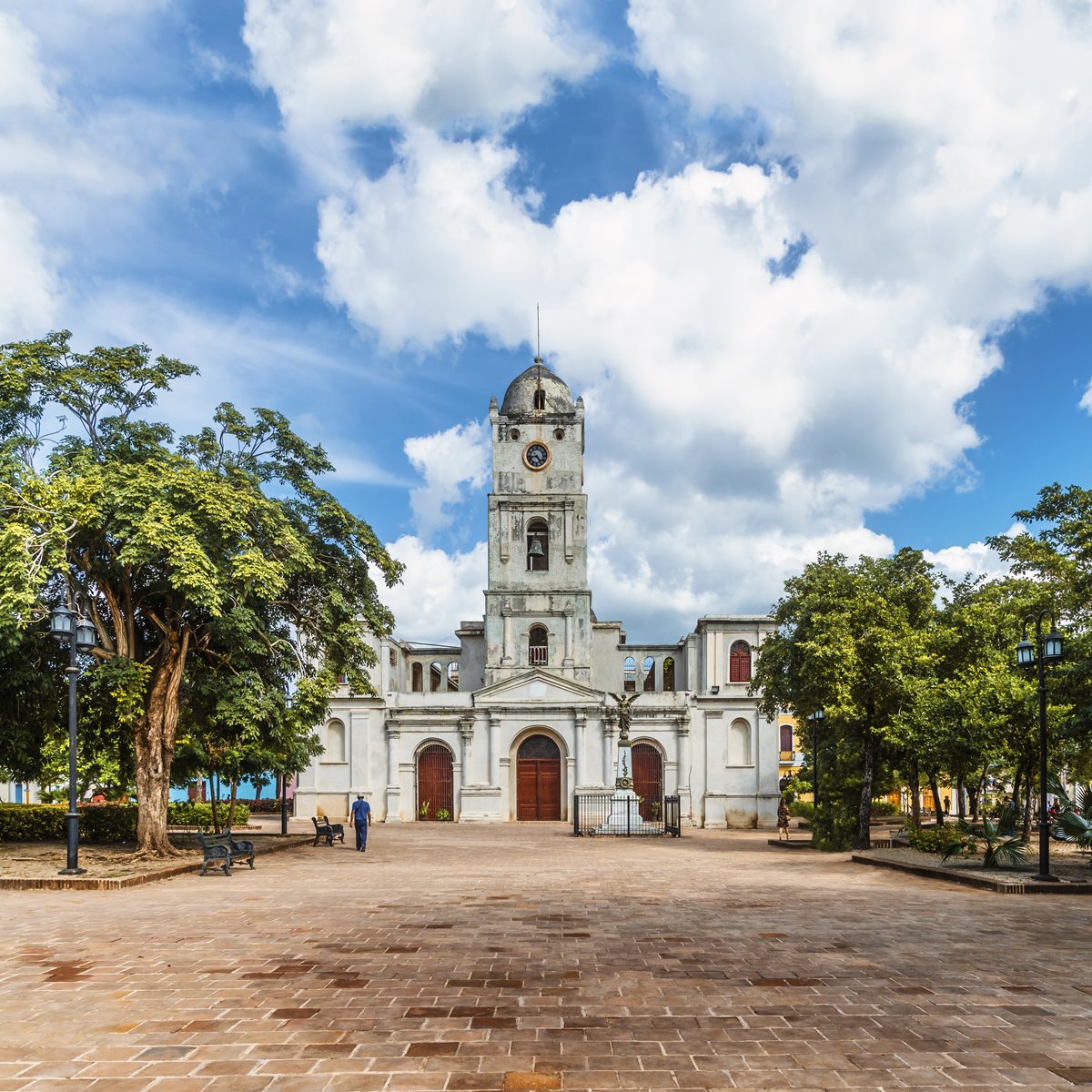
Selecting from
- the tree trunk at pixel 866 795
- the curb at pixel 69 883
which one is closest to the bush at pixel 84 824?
the curb at pixel 69 883

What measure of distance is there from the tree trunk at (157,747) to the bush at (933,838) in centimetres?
1577

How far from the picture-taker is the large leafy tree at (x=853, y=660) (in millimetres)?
22922

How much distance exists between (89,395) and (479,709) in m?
26.2

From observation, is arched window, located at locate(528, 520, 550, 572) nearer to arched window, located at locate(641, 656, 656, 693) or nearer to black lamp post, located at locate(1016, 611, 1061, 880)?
arched window, located at locate(641, 656, 656, 693)

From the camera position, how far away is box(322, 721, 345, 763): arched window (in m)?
43.7

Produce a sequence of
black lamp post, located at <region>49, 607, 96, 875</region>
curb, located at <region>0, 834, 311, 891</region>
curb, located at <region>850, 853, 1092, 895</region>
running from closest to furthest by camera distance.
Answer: curb, located at <region>850, 853, 1092, 895</region>
curb, located at <region>0, 834, 311, 891</region>
black lamp post, located at <region>49, 607, 96, 875</region>

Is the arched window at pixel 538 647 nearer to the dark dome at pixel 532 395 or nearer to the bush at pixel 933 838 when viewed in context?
the dark dome at pixel 532 395

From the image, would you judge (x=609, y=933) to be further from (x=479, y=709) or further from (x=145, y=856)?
(x=479, y=709)

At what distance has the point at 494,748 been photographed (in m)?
42.4

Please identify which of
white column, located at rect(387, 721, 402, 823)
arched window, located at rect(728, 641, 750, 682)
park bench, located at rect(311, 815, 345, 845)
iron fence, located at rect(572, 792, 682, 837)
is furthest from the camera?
arched window, located at rect(728, 641, 750, 682)

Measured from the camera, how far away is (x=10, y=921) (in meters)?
11.6

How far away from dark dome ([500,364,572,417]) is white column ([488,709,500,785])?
14191 millimetres

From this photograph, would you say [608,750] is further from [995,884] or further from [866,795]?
[995,884]

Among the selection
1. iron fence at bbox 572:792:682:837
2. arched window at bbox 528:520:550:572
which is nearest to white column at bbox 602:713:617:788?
arched window at bbox 528:520:550:572
